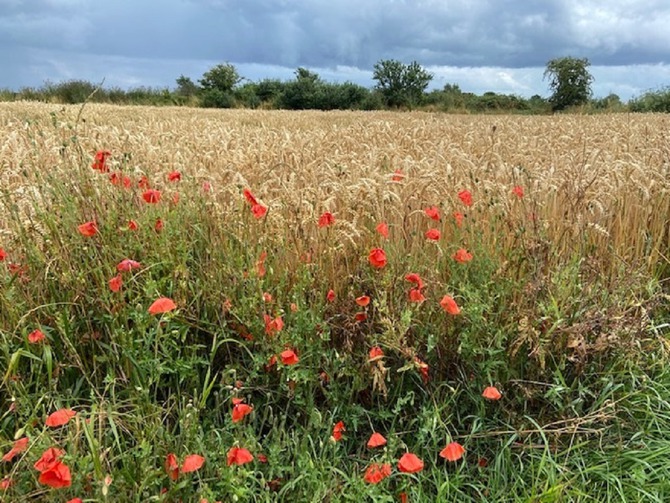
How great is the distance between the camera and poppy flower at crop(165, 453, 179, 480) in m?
1.29

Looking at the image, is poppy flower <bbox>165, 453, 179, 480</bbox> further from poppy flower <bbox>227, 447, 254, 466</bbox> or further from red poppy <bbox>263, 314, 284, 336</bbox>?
red poppy <bbox>263, 314, 284, 336</bbox>

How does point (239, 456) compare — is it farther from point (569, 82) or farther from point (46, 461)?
point (569, 82)

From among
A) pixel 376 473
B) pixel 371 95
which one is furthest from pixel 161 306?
pixel 371 95

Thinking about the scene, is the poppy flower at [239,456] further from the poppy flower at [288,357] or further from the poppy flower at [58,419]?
the poppy flower at [58,419]

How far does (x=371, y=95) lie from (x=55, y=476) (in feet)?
111

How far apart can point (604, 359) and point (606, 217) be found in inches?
35.5

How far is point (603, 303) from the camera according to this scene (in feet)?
6.37

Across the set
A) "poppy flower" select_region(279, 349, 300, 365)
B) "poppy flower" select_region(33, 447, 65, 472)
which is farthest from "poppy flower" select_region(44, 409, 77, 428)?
"poppy flower" select_region(279, 349, 300, 365)

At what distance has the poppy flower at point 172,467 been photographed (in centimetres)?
129

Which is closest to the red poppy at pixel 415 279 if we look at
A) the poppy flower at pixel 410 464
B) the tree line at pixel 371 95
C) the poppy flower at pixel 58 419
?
the poppy flower at pixel 410 464

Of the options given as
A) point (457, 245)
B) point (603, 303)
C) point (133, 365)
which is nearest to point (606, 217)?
point (603, 303)

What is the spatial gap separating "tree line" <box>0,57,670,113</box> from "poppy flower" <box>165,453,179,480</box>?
28.4m

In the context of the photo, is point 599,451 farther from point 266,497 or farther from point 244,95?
point 244,95

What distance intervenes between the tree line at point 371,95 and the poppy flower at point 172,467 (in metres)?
28.4
